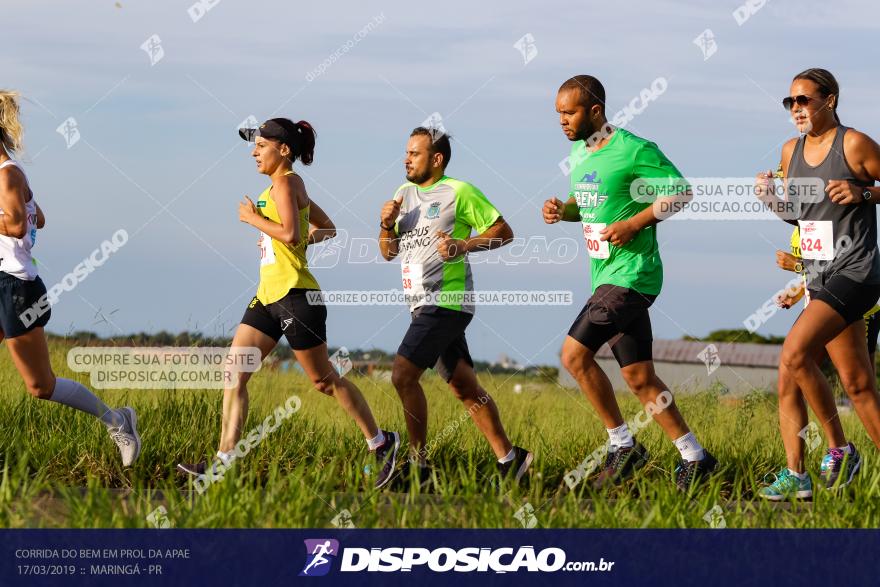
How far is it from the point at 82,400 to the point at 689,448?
3610 millimetres

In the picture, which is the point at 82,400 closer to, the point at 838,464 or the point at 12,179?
the point at 12,179

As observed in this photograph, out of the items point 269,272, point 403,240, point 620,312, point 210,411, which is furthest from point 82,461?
point 620,312

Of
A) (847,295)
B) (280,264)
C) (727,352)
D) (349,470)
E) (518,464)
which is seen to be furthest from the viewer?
(727,352)

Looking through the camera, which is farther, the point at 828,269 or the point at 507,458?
the point at 507,458

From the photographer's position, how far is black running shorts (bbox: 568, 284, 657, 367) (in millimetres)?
6605

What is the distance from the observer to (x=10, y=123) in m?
6.75

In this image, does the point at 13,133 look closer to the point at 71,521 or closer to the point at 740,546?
the point at 71,521

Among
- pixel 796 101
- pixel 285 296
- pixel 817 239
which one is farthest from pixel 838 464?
pixel 285 296

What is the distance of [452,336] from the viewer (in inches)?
267

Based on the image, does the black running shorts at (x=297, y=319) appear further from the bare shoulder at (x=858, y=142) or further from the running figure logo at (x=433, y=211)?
the bare shoulder at (x=858, y=142)

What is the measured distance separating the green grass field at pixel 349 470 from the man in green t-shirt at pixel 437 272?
0.37 meters

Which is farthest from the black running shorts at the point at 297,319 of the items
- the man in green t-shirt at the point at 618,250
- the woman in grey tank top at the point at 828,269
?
the woman in grey tank top at the point at 828,269

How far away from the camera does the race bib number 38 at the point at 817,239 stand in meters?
6.57

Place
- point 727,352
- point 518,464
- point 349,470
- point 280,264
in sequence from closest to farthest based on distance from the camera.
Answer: point 349,470 < point 280,264 < point 518,464 < point 727,352
